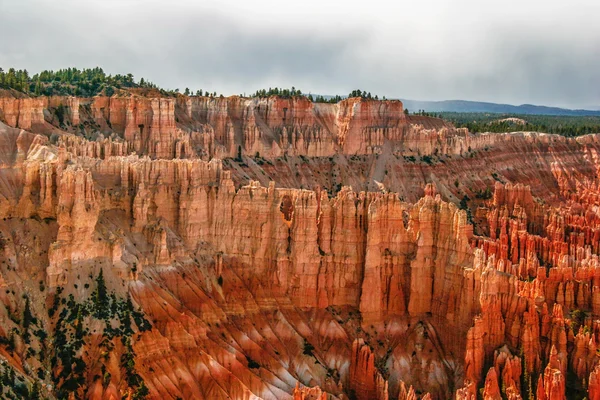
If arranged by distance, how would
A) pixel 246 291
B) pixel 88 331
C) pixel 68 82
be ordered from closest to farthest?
1. pixel 88 331
2. pixel 246 291
3. pixel 68 82

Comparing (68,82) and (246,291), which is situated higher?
(68,82)

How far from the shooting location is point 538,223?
11312 cm

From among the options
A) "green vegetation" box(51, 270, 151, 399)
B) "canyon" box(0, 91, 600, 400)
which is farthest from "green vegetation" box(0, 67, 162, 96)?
"green vegetation" box(51, 270, 151, 399)

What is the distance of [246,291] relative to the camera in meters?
67.1

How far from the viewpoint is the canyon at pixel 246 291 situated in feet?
180

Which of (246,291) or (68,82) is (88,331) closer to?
(246,291)

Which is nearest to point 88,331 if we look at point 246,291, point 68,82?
point 246,291

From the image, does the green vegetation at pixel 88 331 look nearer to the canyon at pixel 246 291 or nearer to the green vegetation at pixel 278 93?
the canyon at pixel 246 291

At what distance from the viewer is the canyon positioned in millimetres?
54906


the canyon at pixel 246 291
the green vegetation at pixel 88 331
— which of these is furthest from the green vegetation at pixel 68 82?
the green vegetation at pixel 88 331

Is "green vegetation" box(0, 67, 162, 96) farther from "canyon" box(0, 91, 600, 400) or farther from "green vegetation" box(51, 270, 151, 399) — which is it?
"green vegetation" box(51, 270, 151, 399)

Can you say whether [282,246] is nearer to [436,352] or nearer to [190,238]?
[190,238]

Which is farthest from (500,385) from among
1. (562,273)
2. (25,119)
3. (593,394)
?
(25,119)

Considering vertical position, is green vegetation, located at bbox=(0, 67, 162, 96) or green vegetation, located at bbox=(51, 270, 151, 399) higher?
green vegetation, located at bbox=(0, 67, 162, 96)
